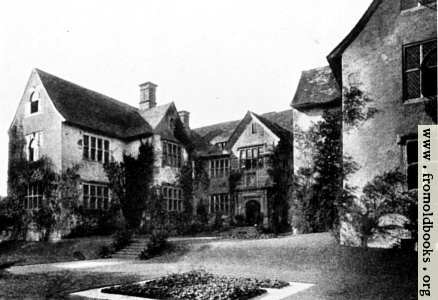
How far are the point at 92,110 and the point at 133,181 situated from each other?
4.56m

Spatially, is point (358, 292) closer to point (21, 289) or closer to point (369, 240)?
point (369, 240)

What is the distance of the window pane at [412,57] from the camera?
36.1 feet

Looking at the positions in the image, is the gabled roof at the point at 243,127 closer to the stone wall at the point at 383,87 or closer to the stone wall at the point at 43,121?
the stone wall at the point at 43,121

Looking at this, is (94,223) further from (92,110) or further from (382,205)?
(382,205)

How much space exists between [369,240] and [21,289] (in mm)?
8758

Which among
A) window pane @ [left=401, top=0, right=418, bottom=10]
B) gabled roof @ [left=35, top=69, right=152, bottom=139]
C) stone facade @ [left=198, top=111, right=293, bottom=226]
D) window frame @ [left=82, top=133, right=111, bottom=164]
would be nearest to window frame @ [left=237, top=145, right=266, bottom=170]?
stone facade @ [left=198, top=111, right=293, bottom=226]

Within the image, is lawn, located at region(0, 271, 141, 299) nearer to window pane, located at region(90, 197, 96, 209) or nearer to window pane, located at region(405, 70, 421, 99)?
window pane, located at region(405, 70, 421, 99)

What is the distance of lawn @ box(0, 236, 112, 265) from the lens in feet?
51.1

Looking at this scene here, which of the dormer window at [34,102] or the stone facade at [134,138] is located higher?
the dormer window at [34,102]

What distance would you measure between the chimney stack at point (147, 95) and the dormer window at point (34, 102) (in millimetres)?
8064

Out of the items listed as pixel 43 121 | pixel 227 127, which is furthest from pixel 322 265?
pixel 227 127

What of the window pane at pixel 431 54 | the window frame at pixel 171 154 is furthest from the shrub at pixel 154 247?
the window pane at pixel 431 54

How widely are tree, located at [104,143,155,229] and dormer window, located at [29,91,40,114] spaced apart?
15.3 feet

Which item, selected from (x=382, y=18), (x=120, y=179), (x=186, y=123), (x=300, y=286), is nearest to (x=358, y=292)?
(x=300, y=286)
